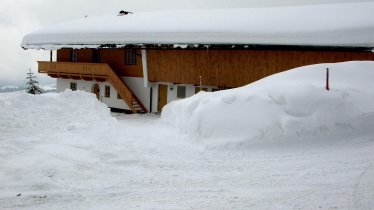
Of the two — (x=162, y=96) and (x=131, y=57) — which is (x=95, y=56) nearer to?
(x=131, y=57)

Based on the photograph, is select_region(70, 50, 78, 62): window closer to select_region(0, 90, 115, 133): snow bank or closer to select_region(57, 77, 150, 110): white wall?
select_region(57, 77, 150, 110): white wall

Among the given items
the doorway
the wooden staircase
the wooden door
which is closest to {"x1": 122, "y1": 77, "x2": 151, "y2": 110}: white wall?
the wooden staircase

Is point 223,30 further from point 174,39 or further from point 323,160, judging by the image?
point 323,160

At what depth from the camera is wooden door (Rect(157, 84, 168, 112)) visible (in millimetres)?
29672

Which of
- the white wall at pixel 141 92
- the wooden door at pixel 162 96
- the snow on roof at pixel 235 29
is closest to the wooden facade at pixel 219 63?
the white wall at pixel 141 92

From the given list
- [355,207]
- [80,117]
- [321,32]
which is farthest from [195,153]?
[321,32]

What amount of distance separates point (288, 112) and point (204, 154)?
12.6ft

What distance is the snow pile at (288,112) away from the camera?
13.1m

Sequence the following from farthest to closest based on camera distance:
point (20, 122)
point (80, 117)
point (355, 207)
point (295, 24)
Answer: point (295, 24) < point (80, 117) < point (20, 122) < point (355, 207)

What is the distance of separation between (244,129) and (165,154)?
3.20 m

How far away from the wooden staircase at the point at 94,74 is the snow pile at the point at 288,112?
46.7 feet

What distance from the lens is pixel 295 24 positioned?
82.6 ft

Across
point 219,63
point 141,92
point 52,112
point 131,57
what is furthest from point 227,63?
point 52,112

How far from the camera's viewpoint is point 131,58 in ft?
102
